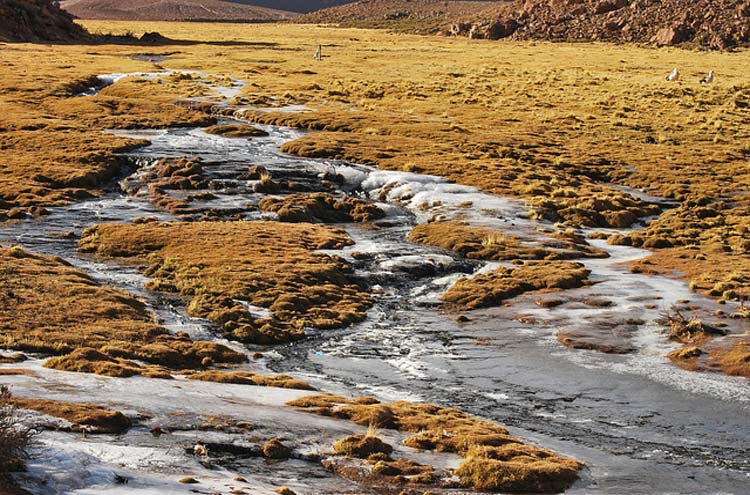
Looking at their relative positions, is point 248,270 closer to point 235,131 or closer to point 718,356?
point 718,356

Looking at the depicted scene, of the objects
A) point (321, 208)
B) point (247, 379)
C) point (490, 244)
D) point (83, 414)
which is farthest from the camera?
point (321, 208)

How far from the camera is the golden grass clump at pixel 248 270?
3123cm

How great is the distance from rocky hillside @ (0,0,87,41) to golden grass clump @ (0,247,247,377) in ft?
368

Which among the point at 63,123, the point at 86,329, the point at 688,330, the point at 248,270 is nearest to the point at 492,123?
the point at 63,123

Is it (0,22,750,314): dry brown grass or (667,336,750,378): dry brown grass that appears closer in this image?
(667,336,750,378): dry brown grass

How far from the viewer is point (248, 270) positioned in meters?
36.2

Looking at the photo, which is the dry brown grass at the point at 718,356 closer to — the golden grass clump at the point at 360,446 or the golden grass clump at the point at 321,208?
the golden grass clump at the point at 360,446

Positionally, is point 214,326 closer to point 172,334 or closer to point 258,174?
point 172,334

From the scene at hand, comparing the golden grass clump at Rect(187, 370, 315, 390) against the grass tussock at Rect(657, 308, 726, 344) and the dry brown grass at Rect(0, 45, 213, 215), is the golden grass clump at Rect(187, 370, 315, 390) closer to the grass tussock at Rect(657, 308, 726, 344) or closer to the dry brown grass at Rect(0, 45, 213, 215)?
the grass tussock at Rect(657, 308, 726, 344)

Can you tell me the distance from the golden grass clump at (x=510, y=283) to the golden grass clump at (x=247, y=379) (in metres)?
9.96

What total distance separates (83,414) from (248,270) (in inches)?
694

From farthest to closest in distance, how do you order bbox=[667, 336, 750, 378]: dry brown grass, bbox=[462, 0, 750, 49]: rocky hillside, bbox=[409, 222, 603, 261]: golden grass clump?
bbox=[462, 0, 750, 49]: rocky hillside → bbox=[409, 222, 603, 261]: golden grass clump → bbox=[667, 336, 750, 378]: dry brown grass

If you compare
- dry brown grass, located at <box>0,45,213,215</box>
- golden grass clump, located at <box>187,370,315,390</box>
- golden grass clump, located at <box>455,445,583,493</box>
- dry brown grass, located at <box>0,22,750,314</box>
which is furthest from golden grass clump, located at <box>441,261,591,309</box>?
dry brown grass, located at <box>0,45,213,215</box>

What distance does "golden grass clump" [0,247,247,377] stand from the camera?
24812mm
